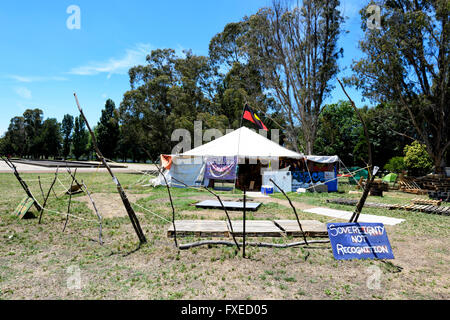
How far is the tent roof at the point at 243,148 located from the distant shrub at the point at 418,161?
598 inches

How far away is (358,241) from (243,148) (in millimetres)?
11485

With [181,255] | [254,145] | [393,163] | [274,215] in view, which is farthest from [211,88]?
[181,255]

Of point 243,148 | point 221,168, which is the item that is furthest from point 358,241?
point 221,168

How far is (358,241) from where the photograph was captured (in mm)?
4668

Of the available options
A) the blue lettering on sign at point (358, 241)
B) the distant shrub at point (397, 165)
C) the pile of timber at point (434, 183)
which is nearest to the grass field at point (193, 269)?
the blue lettering on sign at point (358, 241)

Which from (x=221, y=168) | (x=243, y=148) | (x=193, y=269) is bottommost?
(x=193, y=269)

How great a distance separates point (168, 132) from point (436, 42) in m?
25.3

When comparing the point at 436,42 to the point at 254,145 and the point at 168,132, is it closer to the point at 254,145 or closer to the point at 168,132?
the point at 254,145

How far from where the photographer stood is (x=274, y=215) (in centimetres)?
830

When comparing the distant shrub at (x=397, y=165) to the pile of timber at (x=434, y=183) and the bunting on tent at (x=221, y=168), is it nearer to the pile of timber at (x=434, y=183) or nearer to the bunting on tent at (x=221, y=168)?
the pile of timber at (x=434, y=183)

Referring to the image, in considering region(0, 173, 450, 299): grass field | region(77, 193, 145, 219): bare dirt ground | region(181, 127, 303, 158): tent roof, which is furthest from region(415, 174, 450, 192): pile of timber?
region(77, 193, 145, 219): bare dirt ground

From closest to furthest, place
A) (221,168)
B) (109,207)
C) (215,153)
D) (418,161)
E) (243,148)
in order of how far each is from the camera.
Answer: (109,207) < (215,153) < (243,148) < (221,168) < (418,161)

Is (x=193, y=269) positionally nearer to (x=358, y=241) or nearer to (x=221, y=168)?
(x=358, y=241)

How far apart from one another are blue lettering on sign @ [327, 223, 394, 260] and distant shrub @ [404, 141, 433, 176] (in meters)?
23.7
